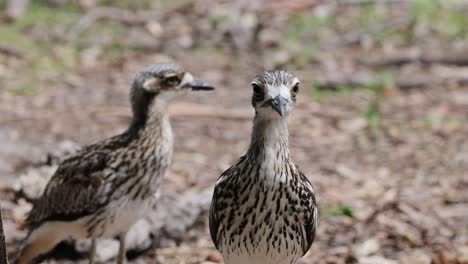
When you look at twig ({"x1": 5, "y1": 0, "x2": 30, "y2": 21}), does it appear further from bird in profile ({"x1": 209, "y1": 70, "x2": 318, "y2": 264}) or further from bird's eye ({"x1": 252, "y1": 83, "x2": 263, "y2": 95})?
bird's eye ({"x1": 252, "y1": 83, "x2": 263, "y2": 95})

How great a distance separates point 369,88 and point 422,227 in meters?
3.76

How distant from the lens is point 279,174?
4559mm

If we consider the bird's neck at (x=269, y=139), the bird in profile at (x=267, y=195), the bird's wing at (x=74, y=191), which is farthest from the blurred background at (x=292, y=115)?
the bird's neck at (x=269, y=139)

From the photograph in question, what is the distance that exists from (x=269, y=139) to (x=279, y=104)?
220mm

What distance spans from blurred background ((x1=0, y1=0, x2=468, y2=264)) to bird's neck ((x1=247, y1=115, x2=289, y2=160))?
2072 millimetres

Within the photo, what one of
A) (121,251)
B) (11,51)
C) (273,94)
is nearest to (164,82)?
(121,251)

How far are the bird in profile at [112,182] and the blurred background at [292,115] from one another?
50 centimetres

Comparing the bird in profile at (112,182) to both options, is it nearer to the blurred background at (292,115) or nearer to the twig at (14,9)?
the blurred background at (292,115)

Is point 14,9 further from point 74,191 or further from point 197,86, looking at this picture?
point 74,191

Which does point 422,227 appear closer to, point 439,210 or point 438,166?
point 439,210

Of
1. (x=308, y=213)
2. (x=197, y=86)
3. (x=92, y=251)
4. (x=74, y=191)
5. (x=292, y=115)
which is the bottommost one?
(x=92, y=251)

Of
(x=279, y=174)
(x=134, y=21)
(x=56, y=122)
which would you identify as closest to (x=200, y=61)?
(x=134, y=21)

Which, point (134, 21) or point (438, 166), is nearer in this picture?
point (438, 166)

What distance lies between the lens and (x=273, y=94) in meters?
4.41
